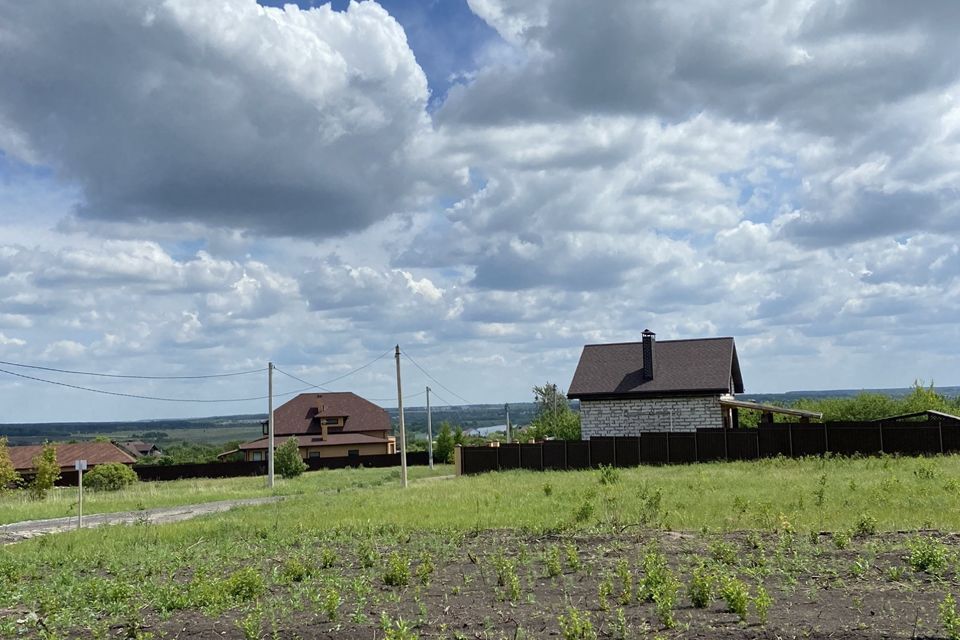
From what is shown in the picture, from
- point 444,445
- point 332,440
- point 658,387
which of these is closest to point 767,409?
point 658,387

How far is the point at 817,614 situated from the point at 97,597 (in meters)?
7.78

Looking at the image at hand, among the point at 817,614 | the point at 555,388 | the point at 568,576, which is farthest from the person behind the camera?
the point at 555,388

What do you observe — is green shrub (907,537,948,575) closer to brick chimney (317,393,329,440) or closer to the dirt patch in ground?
the dirt patch in ground

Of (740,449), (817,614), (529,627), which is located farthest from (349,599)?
(740,449)

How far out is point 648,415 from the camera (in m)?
37.7

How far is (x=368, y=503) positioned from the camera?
69.7 feet

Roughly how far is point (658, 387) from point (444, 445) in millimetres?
26562

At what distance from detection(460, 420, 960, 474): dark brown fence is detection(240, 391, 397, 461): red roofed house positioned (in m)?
33.4

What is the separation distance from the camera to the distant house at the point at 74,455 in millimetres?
64500

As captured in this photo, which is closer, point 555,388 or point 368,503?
point 368,503

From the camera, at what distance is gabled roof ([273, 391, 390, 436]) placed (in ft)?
229

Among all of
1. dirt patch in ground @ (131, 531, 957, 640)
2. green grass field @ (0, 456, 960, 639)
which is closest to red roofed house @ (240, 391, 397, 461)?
green grass field @ (0, 456, 960, 639)

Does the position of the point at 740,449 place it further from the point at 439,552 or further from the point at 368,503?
the point at 439,552

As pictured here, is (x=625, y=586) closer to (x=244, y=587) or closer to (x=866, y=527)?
(x=244, y=587)
